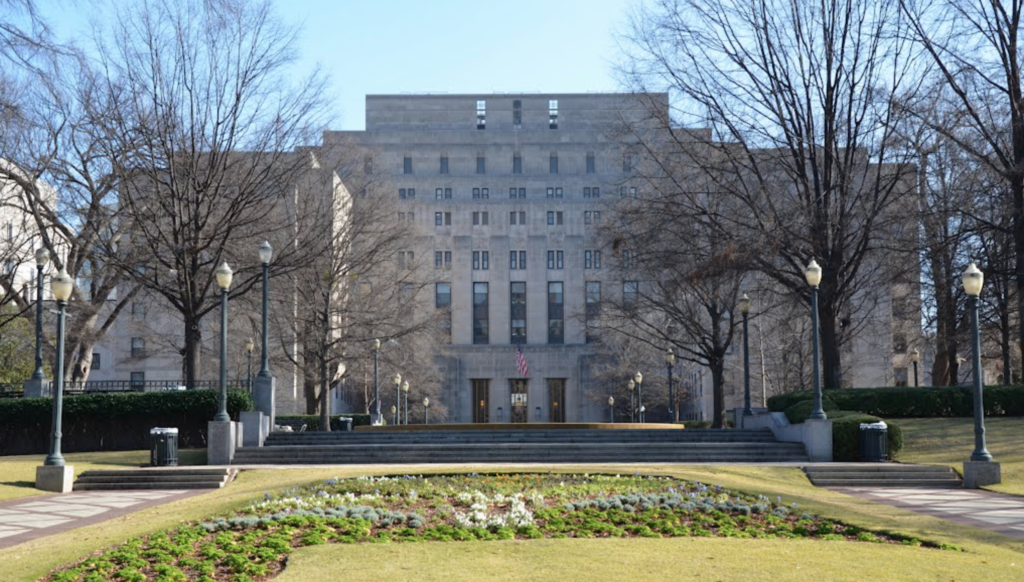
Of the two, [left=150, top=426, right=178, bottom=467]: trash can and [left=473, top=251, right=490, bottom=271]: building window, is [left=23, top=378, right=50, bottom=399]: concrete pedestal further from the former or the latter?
[left=473, top=251, right=490, bottom=271]: building window

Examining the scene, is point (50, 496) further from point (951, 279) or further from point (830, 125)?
point (951, 279)

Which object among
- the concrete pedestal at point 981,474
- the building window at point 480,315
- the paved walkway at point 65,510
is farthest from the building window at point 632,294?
the paved walkway at point 65,510

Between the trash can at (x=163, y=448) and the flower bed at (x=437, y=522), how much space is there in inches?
324

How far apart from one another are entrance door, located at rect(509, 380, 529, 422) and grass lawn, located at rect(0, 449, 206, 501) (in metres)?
61.8

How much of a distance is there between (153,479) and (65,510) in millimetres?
4746

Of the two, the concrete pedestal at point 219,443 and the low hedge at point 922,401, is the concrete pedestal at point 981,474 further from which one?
the concrete pedestal at point 219,443

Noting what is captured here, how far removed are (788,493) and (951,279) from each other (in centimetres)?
1999

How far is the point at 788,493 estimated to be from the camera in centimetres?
1856

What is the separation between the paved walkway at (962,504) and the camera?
14938mm

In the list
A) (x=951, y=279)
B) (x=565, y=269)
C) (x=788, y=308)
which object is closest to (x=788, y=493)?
(x=951, y=279)

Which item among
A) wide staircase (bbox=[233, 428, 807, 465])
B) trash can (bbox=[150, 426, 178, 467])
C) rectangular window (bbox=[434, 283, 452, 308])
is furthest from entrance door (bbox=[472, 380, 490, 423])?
trash can (bbox=[150, 426, 178, 467])

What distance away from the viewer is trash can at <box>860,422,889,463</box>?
24594 mm

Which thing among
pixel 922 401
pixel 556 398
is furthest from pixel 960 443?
pixel 556 398

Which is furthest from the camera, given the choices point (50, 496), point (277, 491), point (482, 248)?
point (482, 248)
